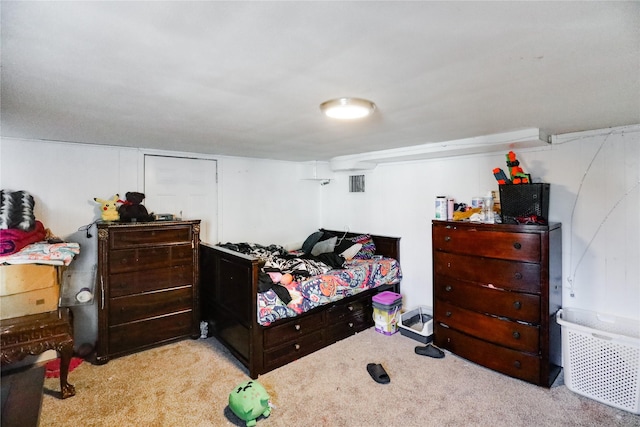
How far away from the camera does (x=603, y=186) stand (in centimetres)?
252

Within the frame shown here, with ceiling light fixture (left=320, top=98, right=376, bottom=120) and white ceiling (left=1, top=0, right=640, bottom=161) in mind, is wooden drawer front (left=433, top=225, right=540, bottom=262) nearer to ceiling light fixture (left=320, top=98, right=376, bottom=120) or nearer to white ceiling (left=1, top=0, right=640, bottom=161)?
white ceiling (left=1, top=0, right=640, bottom=161)

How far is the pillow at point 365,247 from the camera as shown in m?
3.91

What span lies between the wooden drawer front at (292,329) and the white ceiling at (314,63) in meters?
1.69

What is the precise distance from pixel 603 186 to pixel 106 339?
440 cm

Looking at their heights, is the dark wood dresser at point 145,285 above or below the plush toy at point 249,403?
above

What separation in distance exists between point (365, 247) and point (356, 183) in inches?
37.5

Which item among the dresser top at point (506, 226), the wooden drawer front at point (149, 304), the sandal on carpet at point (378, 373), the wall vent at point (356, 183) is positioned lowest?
the sandal on carpet at point (378, 373)

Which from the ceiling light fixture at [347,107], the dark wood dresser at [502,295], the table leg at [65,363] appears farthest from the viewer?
the dark wood dresser at [502,295]

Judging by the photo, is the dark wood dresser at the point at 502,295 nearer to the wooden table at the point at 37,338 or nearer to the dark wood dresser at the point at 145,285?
the dark wood dresser at the point at 145,285

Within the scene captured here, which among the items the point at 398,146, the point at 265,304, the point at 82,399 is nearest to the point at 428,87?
the point at 398,146

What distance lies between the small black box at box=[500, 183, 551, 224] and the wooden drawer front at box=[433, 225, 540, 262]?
172 mm

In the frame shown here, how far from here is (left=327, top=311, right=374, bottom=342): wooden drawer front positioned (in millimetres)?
3121

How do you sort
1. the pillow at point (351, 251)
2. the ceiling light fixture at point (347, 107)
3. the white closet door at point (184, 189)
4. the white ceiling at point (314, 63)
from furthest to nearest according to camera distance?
the pillow at point (351, 251)
the white closet door at point (184, 189)
the ceiling light fixture at point (347, 107)
the white ceiling at point (314, 63)

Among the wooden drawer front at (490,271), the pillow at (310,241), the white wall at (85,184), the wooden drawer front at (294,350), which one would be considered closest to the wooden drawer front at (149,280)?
the white wall at (85,184)
